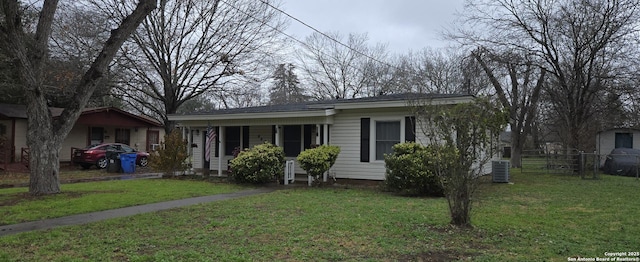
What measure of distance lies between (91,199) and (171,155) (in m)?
6.29

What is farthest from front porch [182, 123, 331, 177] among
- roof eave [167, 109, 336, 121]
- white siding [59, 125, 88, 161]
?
white siding [59, 125, 88, 161]

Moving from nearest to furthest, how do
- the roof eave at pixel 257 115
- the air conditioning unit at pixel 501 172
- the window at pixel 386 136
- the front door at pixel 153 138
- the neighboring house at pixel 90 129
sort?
1. the window at pixel 386 136
2. the roof eave at pixel 257 115
3. the air conditioning unit at pixel 501 172
4. the neighboring house at pixel 90 129
5. the front door at pixel 153 138

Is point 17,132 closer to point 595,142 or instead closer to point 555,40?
point 555,40

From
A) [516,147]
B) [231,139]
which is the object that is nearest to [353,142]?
[231,139]

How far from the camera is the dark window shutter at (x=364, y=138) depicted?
45.4 ft

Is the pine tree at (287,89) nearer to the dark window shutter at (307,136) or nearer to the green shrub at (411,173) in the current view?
the dark window shutter at (307,136)

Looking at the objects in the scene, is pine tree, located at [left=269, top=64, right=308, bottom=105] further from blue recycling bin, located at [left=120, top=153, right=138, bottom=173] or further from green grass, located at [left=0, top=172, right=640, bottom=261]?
green grass, located at [left=0, top=172, right=640, bottom=261]

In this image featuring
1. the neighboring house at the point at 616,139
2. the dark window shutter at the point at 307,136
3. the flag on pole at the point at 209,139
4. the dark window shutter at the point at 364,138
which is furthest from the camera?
the neighboring house at the point at 616,139

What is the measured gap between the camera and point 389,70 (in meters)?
36.8

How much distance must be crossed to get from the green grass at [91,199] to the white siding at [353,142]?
3526 millimetres

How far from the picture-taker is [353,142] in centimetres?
1411

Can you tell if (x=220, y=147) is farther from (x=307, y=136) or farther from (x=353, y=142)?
(x=353, y=142)

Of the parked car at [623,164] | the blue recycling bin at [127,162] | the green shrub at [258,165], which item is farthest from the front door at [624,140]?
the blue recycling bin at [127,162]

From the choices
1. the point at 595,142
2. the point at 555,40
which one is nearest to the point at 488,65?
the point at 555,40
